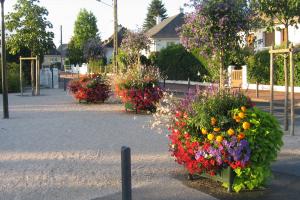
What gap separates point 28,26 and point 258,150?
820 inches

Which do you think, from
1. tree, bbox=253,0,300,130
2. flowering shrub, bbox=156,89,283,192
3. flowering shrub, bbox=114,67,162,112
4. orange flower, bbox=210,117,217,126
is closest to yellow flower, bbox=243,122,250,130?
flowering shrub, bbox=156,89,283,192

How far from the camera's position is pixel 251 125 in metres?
5.93

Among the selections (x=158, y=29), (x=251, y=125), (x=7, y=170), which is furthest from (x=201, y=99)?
(x=158, y=29)

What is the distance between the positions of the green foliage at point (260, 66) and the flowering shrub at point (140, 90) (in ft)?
42.2

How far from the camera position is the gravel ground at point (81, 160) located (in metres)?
6.16

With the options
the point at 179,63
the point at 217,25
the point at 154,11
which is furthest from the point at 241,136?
the point at 154,11

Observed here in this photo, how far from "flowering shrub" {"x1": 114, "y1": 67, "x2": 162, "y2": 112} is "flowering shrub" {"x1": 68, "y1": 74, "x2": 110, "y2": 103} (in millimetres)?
3271

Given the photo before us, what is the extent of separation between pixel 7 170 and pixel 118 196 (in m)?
2.39

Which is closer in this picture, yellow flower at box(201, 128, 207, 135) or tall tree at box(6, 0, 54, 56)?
yellow flower at box(201, 128, 207, 135)

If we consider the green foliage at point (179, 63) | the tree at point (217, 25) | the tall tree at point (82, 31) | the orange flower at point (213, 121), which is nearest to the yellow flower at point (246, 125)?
the orange flower at point (213, 121)

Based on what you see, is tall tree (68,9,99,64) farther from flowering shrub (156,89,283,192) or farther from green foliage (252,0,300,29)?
flowering shrub (156,89,283,192)

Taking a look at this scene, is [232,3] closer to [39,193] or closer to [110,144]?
[110,144]

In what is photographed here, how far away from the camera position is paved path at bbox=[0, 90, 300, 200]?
20.2ft

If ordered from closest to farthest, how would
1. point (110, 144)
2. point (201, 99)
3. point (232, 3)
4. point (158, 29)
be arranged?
point (201, 99) → point (110, 144) → point (232, 3) → point (158, 29)
